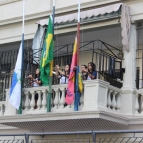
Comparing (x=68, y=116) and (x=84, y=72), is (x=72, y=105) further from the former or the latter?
(x=84, y=72)

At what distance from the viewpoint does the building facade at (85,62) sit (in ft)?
42.7

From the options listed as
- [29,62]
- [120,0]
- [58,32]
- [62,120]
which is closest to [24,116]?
[62,120]

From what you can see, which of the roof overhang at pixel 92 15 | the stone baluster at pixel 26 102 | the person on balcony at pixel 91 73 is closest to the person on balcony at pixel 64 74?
the person on balcony at pixel 91 73

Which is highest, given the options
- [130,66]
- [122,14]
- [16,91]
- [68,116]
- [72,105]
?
[122,14]

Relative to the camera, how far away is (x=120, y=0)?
14430 millimetres

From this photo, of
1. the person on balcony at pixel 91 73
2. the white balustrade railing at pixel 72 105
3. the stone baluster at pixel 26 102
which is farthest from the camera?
the stone baluster at pixel 26 102

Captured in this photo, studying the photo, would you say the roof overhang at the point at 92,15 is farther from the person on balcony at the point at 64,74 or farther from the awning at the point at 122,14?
the person on balcony at the point at 64,74

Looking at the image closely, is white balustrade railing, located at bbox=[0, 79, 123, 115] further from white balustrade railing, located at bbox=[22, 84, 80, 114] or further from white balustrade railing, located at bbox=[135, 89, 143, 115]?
white balustrade railing, located at bbox=[135, 89, 143, 115]

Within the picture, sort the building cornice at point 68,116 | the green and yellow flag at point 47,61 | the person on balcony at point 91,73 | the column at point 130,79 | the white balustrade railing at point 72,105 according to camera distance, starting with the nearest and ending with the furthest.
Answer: the building cornice at point 68,116 → the white balustrade railing at point 72,105 → the person on balcony at point 91,73 → the column at point 130,79 → the green and yellow flag at point 47,61

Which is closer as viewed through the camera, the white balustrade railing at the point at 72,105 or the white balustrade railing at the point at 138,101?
the white balustrade railing at the point at 72,105

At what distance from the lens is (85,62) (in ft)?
57.6

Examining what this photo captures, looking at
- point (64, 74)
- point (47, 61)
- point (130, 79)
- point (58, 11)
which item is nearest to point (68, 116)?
point (64, 74)

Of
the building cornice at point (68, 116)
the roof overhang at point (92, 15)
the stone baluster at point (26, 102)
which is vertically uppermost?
the roof overhang at point (92, 15)

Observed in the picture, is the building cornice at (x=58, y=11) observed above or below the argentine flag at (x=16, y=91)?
above
